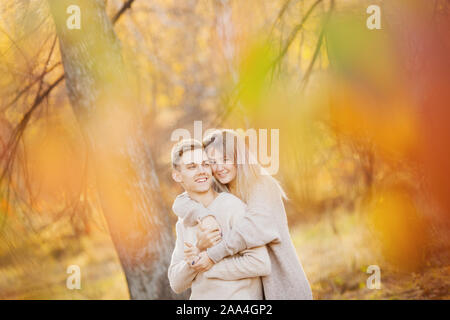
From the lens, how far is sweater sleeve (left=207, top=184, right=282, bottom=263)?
2279mm

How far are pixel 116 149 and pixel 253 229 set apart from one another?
1860 mm

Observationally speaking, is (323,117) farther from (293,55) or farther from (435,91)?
(435,91)

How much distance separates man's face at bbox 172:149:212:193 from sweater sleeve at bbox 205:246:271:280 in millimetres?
361

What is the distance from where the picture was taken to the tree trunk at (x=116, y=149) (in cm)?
380

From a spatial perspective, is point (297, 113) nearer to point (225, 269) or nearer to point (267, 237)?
point (267, 237)

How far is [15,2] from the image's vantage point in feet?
13.3

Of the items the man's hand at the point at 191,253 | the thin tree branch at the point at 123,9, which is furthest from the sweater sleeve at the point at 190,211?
the thin tree branch at the point at 123,9

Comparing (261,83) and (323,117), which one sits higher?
(261,83)

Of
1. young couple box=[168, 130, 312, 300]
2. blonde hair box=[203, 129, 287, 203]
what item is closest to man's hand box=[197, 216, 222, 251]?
young couple box=[168, 130, 312, 300]

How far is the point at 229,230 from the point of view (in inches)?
91.7

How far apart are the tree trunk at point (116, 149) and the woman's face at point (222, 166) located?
1420 mm

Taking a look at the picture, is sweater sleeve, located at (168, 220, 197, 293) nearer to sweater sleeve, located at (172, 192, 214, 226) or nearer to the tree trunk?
sweater sleeve, located at (172, 192, 214, 226)
